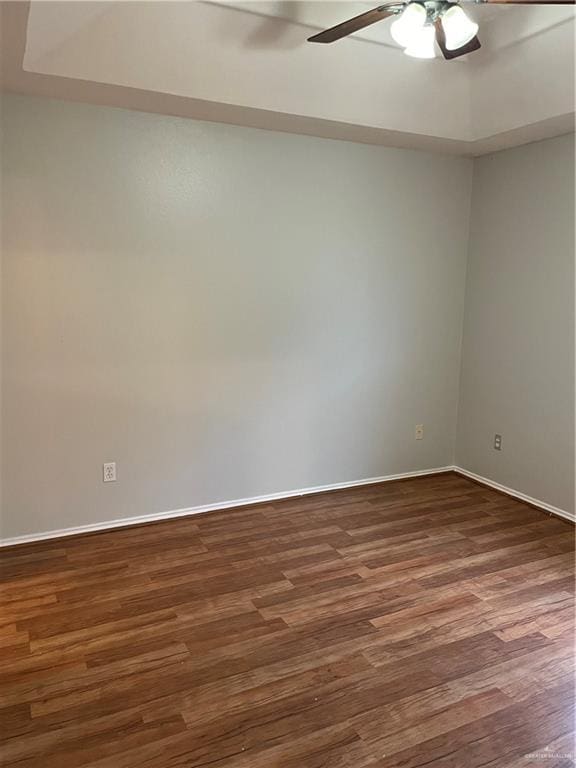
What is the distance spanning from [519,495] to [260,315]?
213 centimetres

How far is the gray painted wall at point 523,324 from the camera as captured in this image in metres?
3.65

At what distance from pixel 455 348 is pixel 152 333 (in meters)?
2.29

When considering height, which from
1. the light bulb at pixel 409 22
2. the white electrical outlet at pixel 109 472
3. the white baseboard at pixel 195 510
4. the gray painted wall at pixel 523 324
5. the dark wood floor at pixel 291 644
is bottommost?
the dark wood floor at pixel 291 644

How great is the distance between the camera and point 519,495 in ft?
13.2

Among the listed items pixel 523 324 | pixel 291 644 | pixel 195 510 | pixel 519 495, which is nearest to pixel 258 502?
pixel 195 510

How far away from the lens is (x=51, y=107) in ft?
9.69

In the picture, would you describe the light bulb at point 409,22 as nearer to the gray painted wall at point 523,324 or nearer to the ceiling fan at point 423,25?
the ceiling fan at point 423,25

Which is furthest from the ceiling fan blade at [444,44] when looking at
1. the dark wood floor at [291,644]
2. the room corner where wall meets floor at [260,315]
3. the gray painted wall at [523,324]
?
the dark wood floor at [291,644]

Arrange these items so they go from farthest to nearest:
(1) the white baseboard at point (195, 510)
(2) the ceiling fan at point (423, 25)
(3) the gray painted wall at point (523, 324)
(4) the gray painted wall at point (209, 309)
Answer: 1. (3) the gray painted wall at point (523, 324)
2. (1) the white baseboard at point (195, 510)
3. (4) the gray painted wall at point (209, 309)
4. (2) the ceiling fan at point (423, 25)

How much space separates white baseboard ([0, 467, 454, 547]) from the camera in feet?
10.6

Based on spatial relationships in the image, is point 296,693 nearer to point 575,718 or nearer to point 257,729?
point 257,729

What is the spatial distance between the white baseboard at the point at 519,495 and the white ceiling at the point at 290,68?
7.51 feet

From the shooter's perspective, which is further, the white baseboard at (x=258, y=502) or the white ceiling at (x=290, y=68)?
the white baseboard at (x=258, y=502)

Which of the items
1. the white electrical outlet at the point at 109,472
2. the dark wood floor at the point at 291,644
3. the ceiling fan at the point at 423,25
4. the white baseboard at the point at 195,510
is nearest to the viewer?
the dark wood floor at the point at 291,644
